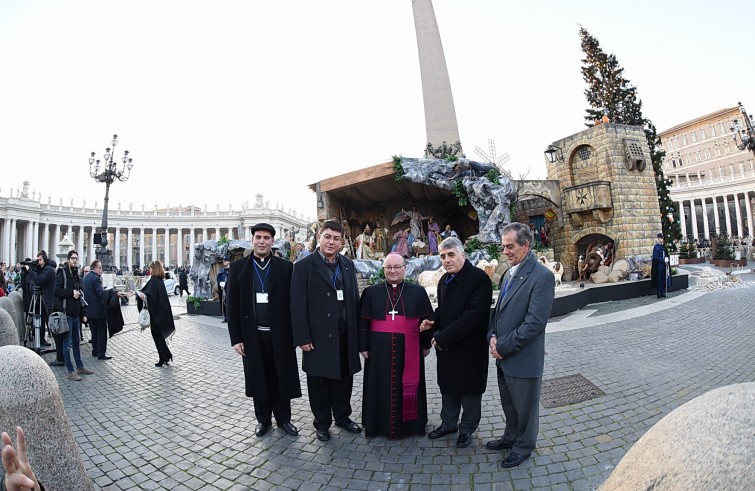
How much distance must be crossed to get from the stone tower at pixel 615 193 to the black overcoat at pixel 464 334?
52.5ft

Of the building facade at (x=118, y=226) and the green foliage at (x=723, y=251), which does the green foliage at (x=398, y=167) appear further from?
the building facade at (x=118, y=226)

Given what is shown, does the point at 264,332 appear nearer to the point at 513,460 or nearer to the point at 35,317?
the point at 513,460

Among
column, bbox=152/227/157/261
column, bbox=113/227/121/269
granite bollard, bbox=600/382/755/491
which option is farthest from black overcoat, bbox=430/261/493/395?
column, bbox=113/227/121/269

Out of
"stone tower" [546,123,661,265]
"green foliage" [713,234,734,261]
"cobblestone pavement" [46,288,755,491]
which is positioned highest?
"stone tower" [546,123,661,265]

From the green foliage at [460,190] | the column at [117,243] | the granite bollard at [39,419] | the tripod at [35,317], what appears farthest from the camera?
the column at [117,243]

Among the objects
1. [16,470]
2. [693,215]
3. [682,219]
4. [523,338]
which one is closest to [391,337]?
[523,338]

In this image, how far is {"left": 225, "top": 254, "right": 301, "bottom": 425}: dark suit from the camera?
11.8 feet

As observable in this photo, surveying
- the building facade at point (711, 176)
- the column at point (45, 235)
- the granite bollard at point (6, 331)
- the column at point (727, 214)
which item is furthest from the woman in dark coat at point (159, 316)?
the column at point (45, 235)

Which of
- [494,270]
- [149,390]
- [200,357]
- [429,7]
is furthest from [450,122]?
[149,390]

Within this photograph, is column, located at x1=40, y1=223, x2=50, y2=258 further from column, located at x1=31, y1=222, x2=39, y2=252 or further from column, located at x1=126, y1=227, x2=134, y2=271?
column, located at x1=126, y1=227, x2=134, y2=271

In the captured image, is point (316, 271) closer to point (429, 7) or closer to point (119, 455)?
point (119, 455)

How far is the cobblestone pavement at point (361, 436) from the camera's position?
270 cm

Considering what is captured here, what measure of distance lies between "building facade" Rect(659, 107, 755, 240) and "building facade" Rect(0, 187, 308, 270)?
55.1 m

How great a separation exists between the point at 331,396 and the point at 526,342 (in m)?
1.97
